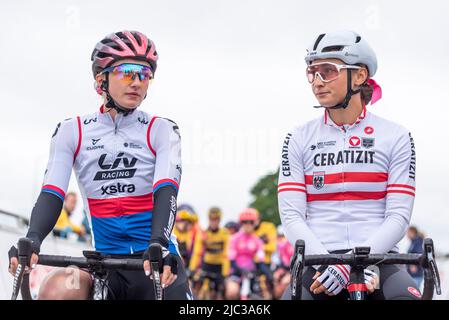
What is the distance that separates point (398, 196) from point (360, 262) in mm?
951

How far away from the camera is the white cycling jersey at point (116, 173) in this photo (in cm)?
623

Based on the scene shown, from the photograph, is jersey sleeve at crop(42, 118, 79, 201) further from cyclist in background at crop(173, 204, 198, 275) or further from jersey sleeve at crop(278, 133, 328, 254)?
cyclist in background at crop(173, 204, 198, 275)

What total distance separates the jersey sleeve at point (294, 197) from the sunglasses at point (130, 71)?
→ 1.27 meters

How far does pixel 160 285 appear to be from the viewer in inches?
201

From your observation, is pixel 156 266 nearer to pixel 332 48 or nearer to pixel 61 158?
pixel 61 158

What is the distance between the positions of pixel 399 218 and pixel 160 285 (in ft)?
6.57

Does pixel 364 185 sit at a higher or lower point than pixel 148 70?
lower

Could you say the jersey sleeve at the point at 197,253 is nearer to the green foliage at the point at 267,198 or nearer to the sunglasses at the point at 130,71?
the sunglasses at the point at 130,71

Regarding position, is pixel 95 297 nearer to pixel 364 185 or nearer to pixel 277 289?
pixel 364 185

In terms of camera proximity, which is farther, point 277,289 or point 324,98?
point 277,289

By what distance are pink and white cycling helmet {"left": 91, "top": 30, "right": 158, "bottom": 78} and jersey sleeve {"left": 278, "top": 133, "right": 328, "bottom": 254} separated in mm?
1262

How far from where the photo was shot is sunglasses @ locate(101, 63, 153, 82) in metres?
6.23
